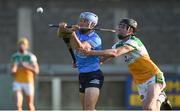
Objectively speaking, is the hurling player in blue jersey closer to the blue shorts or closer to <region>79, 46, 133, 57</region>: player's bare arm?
the blue shorts

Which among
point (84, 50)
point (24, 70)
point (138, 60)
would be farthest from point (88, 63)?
point (24, 70)

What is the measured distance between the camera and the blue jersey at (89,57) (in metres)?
11.1

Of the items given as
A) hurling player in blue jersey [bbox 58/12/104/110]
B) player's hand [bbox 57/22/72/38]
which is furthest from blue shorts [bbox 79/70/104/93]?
player's hand [bbox 57/22/72/38]

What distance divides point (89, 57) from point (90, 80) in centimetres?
35

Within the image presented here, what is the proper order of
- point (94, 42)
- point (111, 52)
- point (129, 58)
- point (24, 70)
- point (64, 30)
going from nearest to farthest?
point (111, 52), point (64, 30), point (129, 58), point (94, 42), point (24, 70)

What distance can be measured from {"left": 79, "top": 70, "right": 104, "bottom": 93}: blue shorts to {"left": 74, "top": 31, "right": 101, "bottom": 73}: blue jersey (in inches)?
2.4

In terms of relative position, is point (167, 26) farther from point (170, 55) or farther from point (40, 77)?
point (40, 77)

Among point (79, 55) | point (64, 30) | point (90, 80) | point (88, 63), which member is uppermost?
point (64, 30)

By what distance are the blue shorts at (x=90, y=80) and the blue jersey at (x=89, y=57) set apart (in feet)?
0.20

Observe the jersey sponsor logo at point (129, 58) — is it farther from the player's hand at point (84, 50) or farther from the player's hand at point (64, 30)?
the player's hand at point (64, 30)

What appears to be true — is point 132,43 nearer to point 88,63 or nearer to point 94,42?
point 94,42

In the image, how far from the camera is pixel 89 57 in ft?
36.6

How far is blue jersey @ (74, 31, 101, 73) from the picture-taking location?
11070mm

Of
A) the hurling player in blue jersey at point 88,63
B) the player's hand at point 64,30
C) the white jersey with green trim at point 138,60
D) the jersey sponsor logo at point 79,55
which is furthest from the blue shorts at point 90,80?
the player's hand at point 64,30
